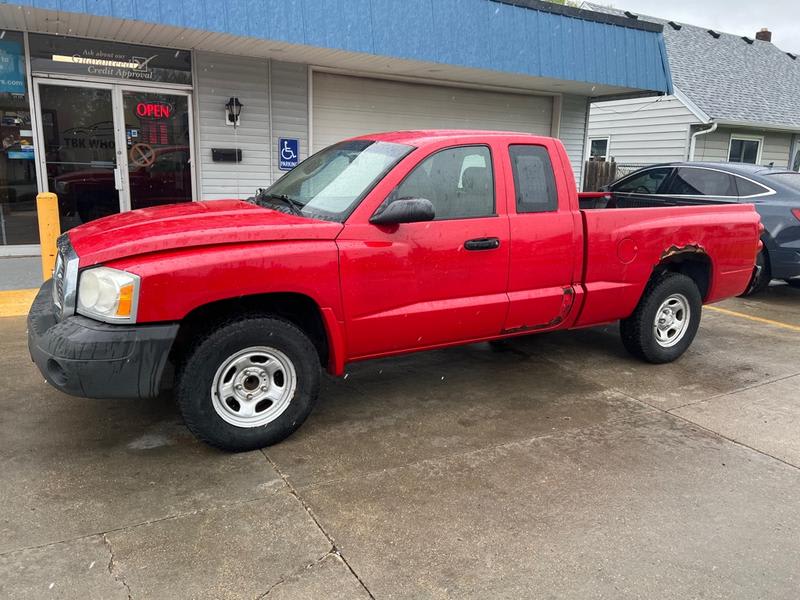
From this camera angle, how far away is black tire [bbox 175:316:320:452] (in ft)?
11.3

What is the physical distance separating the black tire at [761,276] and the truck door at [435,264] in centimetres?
508

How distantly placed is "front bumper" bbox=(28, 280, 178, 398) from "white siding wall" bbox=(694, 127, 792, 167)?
1774 cm

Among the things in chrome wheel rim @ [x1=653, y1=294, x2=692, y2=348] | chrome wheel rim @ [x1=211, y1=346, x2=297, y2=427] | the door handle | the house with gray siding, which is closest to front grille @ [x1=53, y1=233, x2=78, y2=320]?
chrome wheel rim @ [x1=211, y1=346, x2=297, y2=427]

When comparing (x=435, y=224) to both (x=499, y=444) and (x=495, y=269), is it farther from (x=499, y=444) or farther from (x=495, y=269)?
(x=499, y=444)

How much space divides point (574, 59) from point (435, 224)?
8116 millimetres

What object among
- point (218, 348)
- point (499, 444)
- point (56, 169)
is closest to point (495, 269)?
point (499, 444)

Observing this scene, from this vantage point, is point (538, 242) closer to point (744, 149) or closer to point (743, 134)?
point (743, 134)

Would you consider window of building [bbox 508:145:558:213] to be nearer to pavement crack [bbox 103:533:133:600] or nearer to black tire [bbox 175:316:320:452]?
black tire [bbox 175:316:320:452]

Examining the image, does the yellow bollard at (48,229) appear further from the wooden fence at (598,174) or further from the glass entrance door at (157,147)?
the wooden fence at (598,174)

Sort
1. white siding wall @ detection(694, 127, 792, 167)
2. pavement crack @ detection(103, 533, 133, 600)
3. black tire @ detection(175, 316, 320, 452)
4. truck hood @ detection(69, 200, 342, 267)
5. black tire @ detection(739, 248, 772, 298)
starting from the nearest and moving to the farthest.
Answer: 1. pavement crack @ detection(103, 533, 133, 600)
2. truck hood @ detection(69, 200, 342, 267)
3. black tire @ detection(175, 316, 320, 452)
4. black tire @ detection(739, 248, 772, 298)
5. white siding wall @ detection(694, 127, 792, 167)

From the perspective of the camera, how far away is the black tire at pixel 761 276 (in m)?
8.20

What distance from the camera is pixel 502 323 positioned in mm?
4504

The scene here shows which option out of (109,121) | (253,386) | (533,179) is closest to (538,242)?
(533,179)

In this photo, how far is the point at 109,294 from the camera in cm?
322
